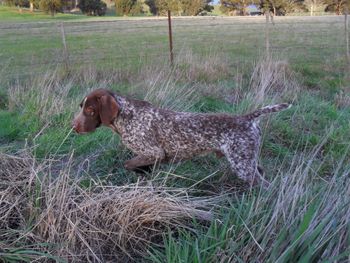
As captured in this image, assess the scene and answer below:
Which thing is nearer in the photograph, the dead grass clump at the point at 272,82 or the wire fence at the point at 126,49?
the dead grass clump at the point at 272,82

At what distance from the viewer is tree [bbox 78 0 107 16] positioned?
6538 cm

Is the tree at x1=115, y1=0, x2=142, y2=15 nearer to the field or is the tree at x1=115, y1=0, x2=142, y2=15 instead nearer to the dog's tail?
the field

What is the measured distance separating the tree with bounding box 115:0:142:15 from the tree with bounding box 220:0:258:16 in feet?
44.5

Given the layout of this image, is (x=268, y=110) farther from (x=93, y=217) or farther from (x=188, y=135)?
(x=93, y=217)

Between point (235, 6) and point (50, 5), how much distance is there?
87.7 feet

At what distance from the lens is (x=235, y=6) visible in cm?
6744

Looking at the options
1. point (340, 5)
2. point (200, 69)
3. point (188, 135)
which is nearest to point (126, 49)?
point (200, 69)

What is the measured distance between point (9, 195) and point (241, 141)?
6.55 ft

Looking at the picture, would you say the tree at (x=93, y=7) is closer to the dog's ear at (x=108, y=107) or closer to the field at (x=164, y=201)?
the field at (x=164, y=201)

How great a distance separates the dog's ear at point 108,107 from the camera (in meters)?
4.18

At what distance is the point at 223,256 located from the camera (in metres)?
2.71

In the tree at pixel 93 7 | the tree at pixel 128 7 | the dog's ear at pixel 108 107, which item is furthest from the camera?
the tree at pixel 93 7

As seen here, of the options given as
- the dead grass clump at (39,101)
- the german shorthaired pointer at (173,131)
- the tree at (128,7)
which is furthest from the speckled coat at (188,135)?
the tree at (128,7)

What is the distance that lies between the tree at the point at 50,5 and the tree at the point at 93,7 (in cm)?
454
